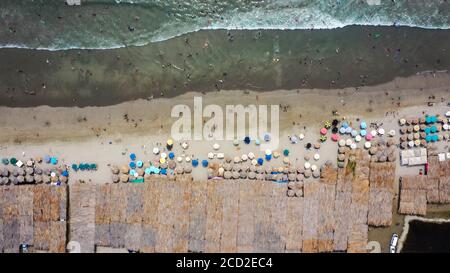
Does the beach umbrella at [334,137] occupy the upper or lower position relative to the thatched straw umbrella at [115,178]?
upper

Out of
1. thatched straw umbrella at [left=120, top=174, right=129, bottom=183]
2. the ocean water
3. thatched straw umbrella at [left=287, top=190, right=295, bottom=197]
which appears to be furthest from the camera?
the ocean water

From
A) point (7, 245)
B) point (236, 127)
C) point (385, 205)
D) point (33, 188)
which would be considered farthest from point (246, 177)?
point (7, 245)

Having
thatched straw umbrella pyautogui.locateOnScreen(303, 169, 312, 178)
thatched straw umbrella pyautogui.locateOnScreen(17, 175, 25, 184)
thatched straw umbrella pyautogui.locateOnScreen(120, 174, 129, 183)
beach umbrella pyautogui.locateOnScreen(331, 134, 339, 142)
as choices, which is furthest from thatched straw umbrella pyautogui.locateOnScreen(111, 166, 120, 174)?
beach umbrella pyautogui.locateOnScreen(331, 134, 339, 142)

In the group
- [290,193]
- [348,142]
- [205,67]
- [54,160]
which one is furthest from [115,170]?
[348,142]

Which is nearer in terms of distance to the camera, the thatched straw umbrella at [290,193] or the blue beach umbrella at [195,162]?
the thatched straw umbrella at [290,193]

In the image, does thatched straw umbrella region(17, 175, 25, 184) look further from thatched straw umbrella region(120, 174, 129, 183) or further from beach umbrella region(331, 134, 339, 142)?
beach umbrella region(331, 134, 339, 142)

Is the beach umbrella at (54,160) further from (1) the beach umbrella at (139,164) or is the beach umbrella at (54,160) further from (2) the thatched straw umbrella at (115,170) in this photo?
(1) the beach umbrella at (139,164)

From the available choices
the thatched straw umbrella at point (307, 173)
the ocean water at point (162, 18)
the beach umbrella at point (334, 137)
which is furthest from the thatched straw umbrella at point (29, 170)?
the beach umbrella at point (334, 137)
